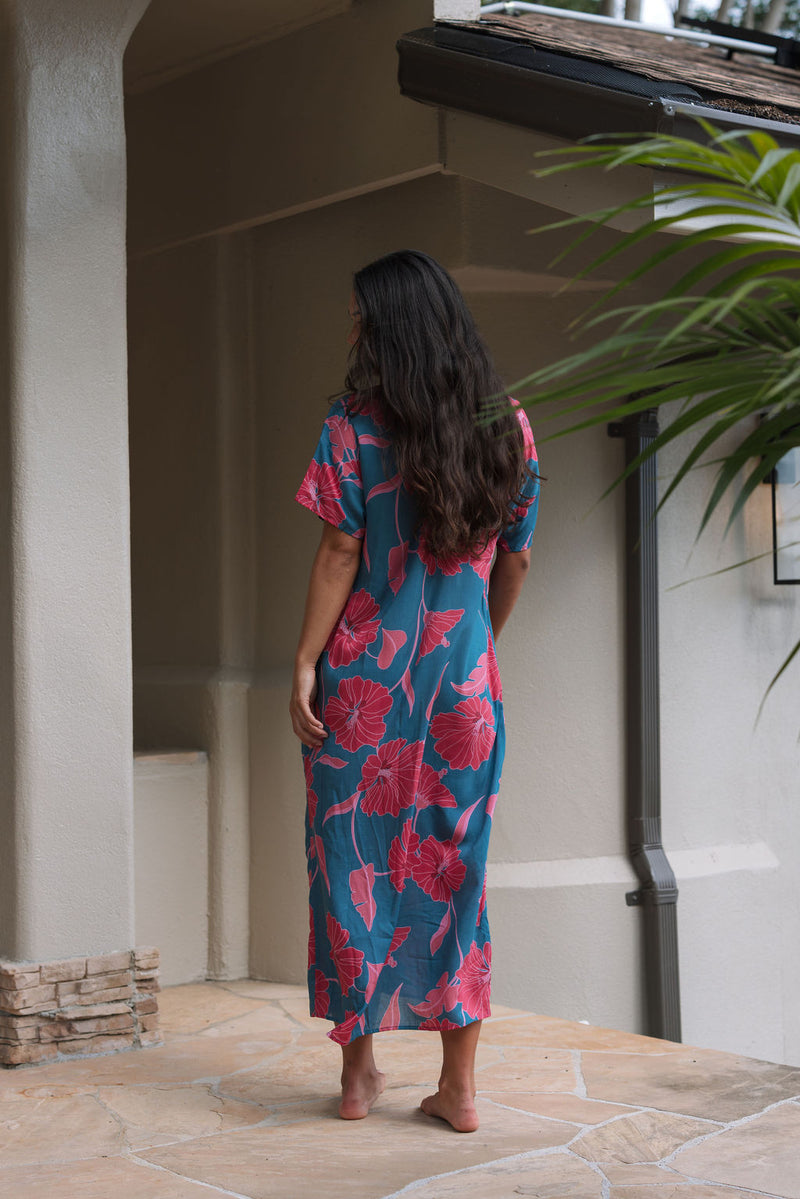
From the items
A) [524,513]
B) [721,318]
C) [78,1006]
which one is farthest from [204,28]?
[721,318]

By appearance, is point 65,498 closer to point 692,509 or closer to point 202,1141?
point 202,1141

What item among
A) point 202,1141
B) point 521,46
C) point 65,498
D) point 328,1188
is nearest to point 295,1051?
point 202,1141

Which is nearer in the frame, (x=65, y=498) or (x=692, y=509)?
(x=65, y=498)

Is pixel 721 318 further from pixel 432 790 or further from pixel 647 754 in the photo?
pixel 647 754

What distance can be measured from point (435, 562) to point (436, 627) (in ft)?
0.45

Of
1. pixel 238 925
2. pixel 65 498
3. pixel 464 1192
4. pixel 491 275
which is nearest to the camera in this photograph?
pixel 464 1192

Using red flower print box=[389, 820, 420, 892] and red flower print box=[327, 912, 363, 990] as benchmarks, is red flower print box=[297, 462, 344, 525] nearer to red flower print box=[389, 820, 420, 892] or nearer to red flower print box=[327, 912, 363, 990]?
red flower print box=[389, 820, 420, 892]

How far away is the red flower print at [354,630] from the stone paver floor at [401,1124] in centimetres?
99

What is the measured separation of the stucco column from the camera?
10.9ft

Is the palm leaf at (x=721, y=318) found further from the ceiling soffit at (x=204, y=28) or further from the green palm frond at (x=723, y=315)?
the ceiling soffit at (x=204, y=28)

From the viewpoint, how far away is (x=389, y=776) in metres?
2.84

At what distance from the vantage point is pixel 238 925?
4406 millimetres

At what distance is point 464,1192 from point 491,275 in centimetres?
263

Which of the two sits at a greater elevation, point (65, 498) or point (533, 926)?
point (65, 498)
